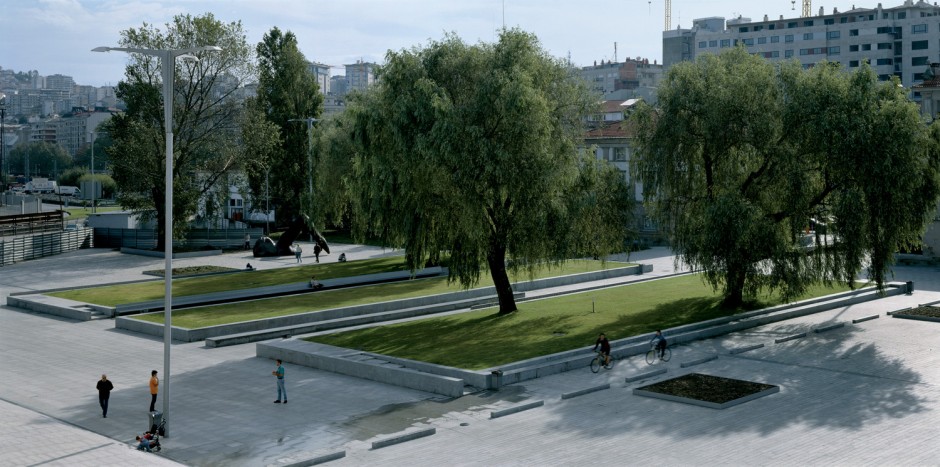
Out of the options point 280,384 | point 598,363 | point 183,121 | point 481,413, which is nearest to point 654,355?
point 598,363

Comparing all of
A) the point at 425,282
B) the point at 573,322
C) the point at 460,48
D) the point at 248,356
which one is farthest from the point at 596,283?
the point at 248,356

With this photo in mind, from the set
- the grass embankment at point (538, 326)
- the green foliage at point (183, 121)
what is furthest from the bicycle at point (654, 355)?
the green foliage at point (183, 121)

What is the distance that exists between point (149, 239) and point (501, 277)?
38.3 meters

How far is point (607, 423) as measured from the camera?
24.9 m

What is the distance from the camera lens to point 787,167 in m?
37.8

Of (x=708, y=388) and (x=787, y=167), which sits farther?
(x=787, y=167)

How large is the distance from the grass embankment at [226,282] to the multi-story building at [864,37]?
277ft

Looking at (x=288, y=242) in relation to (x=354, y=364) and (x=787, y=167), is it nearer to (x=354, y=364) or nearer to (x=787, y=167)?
(x=354, y=364)

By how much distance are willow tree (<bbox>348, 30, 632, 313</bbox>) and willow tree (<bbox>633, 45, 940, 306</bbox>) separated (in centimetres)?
382

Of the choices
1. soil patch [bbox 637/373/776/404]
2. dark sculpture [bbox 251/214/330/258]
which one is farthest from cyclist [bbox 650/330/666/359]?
dark sculpture [bbox 251/214/330/258]

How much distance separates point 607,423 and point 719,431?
2848 millimetres

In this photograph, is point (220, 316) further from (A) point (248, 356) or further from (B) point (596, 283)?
(B) point (596, 283)

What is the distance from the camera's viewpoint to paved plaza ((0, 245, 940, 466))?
22.3 metres

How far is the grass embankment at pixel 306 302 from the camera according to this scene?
132 ft
